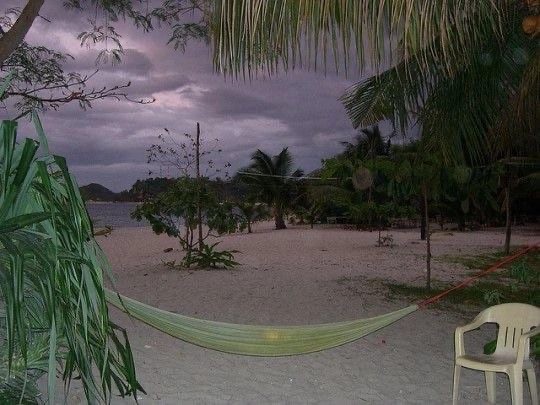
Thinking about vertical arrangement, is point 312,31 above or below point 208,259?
above

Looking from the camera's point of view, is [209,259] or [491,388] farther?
[209,259]

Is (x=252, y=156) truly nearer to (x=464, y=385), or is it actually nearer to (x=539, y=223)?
(x=539, y=223)

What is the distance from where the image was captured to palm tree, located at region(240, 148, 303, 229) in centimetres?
1742

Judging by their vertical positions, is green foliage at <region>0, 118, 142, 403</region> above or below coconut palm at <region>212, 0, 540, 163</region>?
below

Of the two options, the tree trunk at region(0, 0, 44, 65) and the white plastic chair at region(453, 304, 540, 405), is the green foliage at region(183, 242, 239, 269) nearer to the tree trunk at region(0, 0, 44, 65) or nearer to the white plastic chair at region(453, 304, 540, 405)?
the tree trunk at region(0, 0, 44, 65)

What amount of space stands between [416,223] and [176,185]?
11.6m

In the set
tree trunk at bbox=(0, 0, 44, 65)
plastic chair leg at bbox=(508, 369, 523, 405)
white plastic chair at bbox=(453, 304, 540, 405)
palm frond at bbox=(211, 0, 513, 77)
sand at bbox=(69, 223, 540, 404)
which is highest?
tree trunk at bbox=(0, 0, 44, 65)

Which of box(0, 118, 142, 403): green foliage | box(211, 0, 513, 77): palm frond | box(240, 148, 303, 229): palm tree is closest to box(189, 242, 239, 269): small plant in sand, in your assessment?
box(211, 0, 513, 77): palm frond

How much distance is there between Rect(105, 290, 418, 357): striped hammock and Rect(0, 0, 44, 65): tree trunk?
5.59 ft

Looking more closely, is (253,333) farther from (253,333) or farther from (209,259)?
(209,259)

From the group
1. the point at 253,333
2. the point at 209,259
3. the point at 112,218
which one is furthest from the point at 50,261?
the point at 112,218

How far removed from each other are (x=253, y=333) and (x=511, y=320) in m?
1.32

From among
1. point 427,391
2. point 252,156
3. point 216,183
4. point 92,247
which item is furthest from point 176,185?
point 252,156

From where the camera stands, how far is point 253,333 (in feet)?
7.75
